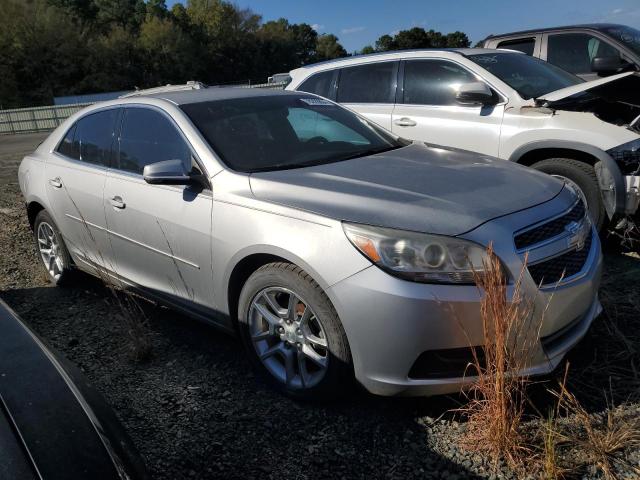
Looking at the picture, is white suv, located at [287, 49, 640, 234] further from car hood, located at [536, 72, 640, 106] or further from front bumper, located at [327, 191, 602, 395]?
front bumper, located at [327, 191, 602, 395]

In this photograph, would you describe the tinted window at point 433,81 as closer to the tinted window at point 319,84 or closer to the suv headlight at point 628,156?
the tinted window at point 319,84

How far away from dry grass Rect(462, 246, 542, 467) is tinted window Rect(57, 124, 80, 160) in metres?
3.41

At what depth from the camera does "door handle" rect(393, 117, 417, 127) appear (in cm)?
558

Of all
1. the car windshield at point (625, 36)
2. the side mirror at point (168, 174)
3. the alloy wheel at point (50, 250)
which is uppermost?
the car windshield at point (625, 36)

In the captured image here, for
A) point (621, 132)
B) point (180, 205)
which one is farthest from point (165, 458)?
point (621, 132)

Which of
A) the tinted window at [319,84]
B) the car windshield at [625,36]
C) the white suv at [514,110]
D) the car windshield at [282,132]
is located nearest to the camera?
the car windshield at [282,132]

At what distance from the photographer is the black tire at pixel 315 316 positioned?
254cm

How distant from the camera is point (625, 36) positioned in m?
7.05

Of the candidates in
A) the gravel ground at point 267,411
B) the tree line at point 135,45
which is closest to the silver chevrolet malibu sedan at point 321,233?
the gravel ground at point 267,411

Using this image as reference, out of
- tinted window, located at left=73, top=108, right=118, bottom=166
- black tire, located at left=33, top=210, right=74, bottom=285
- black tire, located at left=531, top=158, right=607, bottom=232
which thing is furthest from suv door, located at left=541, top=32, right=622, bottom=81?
black tire, located at left=33, top=210, right=74, bottom=285

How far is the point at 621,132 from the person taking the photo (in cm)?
438

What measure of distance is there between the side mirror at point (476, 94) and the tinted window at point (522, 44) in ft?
10.6

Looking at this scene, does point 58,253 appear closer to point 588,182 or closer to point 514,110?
point 514,110

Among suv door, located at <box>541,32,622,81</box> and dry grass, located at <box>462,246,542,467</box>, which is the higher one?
suv door, located at <box>541,32,622,81</box>
